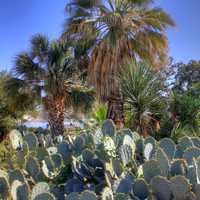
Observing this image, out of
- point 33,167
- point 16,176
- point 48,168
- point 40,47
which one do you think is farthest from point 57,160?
point 40,47

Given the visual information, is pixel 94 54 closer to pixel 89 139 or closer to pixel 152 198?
pixel 89 139

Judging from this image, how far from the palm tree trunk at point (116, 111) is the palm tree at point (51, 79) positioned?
2.27 ft

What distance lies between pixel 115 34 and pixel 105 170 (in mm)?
10266

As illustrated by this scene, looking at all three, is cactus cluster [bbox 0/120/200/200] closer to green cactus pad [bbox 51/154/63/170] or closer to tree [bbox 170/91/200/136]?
green cactus pad [bbox 51/154/63/170]

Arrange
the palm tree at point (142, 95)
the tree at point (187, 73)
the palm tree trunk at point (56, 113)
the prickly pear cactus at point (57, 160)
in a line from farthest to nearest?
the tree at point (187, 73) < the palm tree trunk at point (56, 113) < the palm tree at point (142, 95) < the prickly pear cactus at point (57, 160)

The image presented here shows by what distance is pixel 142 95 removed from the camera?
9.12 m

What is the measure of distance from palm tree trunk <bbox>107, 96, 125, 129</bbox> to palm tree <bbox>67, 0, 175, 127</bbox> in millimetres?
33

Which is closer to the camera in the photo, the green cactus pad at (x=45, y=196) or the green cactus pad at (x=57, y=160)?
the green cactus pad at (x=45, y=196)

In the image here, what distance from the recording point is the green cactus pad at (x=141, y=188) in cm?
238

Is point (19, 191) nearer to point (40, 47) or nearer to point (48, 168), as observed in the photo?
point (48, 168)

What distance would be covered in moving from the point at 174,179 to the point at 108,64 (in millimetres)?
10387

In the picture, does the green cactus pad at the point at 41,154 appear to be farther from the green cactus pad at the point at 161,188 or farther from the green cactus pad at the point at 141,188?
the green cactus pad at the point at 161,188

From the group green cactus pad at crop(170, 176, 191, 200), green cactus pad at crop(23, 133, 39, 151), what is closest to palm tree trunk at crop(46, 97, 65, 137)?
green cactus pad at crop(23, 133, 39, 151)

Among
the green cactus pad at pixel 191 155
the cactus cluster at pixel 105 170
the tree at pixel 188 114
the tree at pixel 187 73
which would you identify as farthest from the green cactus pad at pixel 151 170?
the tree at pixel 187 73
